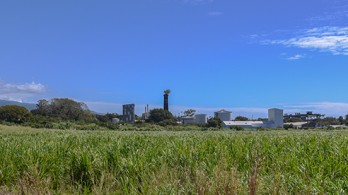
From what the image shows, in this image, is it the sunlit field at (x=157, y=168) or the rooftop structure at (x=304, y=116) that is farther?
the rooftop structure at (x=304, y=116)

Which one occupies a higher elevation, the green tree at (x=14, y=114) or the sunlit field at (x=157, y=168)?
the green tree at (x=14, y=114)

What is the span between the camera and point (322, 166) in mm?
6309

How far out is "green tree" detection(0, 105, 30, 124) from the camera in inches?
2644

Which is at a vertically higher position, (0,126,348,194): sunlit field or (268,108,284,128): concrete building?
(268,108,284,128): concrete building

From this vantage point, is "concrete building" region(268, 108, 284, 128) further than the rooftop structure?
No

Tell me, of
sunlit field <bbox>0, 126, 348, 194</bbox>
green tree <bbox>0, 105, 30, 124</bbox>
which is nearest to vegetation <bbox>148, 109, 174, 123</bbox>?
green tree <bbox>0, 105, 30, 124</bbox>

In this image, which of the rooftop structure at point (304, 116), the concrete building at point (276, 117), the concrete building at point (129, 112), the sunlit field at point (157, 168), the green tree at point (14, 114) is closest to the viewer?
the sunlit field at point (157, 168)

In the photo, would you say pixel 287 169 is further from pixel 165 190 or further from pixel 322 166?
pixel 165 190

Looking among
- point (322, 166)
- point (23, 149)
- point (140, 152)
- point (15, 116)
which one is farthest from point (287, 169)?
point (15, 116)

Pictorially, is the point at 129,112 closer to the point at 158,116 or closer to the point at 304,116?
the point at 158,116

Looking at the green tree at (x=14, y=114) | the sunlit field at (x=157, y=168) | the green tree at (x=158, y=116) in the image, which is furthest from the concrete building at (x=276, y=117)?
the sunlit field at (x=157, y=168)

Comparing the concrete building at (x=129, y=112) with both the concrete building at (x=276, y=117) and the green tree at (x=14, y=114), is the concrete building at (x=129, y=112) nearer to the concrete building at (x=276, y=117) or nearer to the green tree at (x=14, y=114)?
the concrete building at (x=276, y=117)

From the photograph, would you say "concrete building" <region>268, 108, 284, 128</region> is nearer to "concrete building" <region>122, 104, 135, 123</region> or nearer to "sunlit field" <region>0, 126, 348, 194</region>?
"concrete building" <region>122, 104, 135, 123</region>

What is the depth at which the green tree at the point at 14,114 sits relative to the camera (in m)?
67.2
